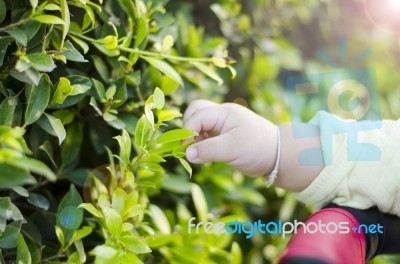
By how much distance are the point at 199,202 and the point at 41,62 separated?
52 cm

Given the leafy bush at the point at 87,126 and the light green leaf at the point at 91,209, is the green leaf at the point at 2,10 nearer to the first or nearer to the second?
the leafy bush at the point at 87,126

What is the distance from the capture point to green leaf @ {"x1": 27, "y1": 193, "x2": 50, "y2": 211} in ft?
2.82

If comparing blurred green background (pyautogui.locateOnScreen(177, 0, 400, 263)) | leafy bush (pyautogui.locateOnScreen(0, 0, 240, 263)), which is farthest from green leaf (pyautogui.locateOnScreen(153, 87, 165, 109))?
blurred green background (pyautogui.locateOnScreen(177, 0, 400, 263))

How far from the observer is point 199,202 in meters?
1.17

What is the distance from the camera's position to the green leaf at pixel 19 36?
0.73 meters

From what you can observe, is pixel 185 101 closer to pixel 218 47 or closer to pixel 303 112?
pixel 218 47

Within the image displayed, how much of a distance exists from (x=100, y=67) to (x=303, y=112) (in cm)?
59

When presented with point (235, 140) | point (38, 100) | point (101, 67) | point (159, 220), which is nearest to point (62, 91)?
point (38, 100)

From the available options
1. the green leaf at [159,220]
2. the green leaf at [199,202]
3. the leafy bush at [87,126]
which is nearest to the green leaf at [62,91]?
the leafy bush at [87,126]

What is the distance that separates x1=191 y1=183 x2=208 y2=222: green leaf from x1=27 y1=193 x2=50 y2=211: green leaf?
0.36 m

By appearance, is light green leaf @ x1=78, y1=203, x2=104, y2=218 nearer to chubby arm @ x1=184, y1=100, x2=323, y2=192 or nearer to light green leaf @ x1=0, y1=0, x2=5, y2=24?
chubby arm @ x1=184, y1=100, x2=323, y2=192

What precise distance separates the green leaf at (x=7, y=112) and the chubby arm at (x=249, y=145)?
288 mm

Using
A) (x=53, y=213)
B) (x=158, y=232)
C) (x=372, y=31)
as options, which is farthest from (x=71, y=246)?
(x=372, y=31)

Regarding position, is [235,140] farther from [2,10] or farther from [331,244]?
[2,10]
